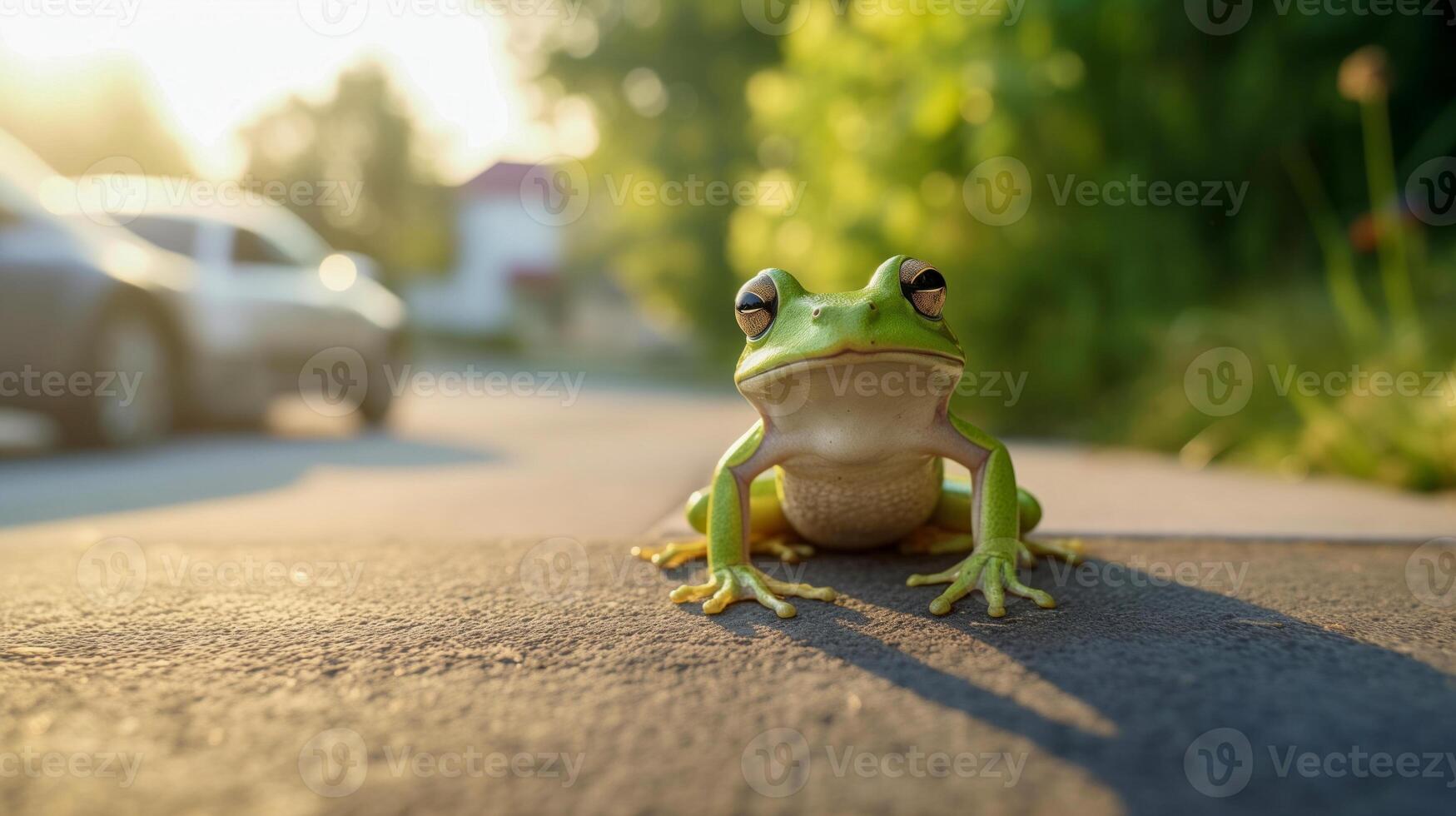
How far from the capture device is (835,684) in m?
1.59

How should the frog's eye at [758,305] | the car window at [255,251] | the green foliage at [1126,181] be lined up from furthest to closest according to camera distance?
1. the car window at [255,251]
2. the green foliage at [1126,181]
3. the frog's eye at [758,305]


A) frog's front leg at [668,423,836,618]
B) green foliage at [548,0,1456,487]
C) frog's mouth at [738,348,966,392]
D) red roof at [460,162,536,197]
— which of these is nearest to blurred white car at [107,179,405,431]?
green foliage at [548,0,1456,487]

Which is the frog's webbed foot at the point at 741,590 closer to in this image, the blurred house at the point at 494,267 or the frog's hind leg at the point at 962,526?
the frog's hind leg at the point at 962,526

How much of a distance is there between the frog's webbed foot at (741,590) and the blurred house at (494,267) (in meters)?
40.5

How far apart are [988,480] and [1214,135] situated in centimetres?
551

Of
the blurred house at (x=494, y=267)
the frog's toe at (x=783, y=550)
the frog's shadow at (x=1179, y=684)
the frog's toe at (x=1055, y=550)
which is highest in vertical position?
the blurred house at (x=494, y=267)

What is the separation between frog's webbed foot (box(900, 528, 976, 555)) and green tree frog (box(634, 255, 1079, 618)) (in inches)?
7.8

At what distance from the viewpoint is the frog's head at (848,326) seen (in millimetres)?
1992

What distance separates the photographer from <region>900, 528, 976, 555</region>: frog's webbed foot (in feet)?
8.67

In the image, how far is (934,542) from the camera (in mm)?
2729

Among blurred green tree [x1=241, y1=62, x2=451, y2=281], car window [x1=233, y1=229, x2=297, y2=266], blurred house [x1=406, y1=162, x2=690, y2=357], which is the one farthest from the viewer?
blurred house [x1=406, y1=162, x2=690, y2=357]

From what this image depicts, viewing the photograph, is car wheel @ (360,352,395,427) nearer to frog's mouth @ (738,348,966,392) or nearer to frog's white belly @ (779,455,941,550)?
frog's white belly @ (779,455,941,550)

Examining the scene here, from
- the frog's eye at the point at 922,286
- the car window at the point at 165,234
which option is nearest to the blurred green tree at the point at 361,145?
the car window at the point at 165,234

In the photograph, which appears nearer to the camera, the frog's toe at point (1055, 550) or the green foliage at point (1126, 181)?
the frog's toe at point (1055, 550)
